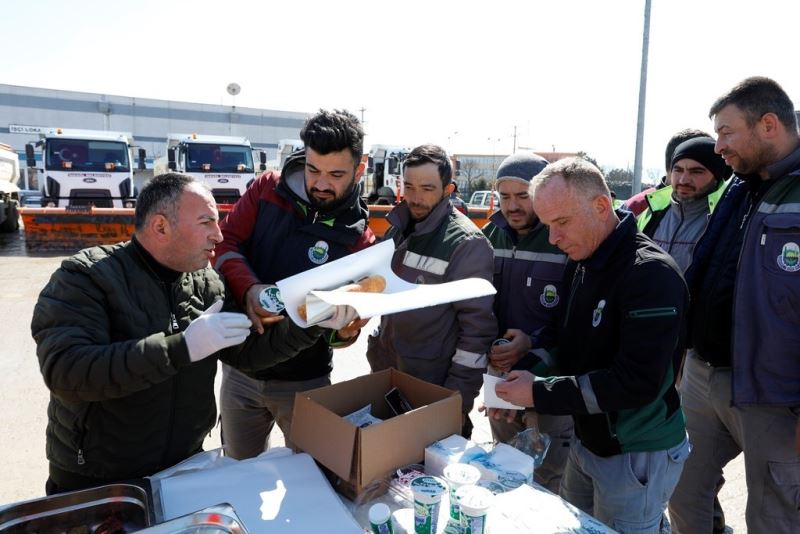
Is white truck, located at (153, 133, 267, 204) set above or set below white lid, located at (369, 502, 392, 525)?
above

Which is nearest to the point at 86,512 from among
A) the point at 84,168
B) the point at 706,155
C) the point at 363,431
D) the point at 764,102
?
the point at 363,431

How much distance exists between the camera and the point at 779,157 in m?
2.03

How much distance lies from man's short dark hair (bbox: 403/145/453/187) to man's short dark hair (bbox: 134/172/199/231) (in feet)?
3.48

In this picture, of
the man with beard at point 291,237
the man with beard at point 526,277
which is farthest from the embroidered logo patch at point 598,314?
the man with beard at point 291,237

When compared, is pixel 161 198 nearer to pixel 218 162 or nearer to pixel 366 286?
pixel 366 286

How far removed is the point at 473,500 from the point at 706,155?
254cm

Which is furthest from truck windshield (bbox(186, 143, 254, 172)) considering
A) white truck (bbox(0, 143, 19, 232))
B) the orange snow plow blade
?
white truck (bbox(0, 143, 19, 232))

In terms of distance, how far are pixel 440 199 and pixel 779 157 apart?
136 cm

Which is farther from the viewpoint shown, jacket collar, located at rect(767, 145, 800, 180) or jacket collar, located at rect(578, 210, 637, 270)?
jacket collar, located at rect(767, 145, 800, 180)

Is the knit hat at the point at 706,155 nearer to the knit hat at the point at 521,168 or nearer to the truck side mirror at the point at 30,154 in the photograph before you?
the knit hat at the point at 521,168

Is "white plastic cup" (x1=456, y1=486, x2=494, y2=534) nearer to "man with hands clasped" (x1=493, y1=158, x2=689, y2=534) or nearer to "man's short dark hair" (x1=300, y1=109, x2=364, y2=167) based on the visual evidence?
"man with hands clasped" (x1=493, y1=158, x2=689, y2=534)

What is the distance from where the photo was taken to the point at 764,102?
2.02 meters

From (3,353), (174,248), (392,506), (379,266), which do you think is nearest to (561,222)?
(379,266)

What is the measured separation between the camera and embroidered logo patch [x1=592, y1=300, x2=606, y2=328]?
176 centimetres
